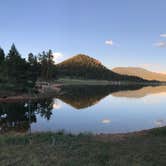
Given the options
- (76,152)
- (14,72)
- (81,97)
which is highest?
(14,72)

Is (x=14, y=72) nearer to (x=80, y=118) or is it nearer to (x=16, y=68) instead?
(x=16, y=68)

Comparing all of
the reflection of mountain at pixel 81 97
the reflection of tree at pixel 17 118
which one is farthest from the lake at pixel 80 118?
the reflection of mountain at pixel 81 97

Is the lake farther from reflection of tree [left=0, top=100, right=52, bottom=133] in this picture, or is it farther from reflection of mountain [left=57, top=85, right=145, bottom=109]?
reflection of mountain [left=57, top=85, right=145, bottom=109]

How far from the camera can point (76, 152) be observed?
34.9 ft

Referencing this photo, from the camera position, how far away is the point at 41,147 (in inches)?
449

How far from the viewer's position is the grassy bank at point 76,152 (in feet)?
30.7

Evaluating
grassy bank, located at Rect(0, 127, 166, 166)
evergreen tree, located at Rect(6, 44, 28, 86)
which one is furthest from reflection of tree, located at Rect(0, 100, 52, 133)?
evergreen tree, located at Rect(6, 44, 28, 86)

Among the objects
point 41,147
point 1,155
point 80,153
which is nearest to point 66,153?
point 80,153

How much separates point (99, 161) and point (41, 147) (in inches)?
112

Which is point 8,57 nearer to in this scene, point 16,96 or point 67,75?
point 16,96

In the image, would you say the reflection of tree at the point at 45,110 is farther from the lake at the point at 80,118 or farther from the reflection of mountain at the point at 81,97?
the reflection of mountain at the point at 81,97

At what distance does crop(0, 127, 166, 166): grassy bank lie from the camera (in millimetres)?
9370

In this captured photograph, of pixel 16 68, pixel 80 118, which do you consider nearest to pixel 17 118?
pixel 80 118

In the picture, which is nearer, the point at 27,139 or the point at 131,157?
the point at 131,157
